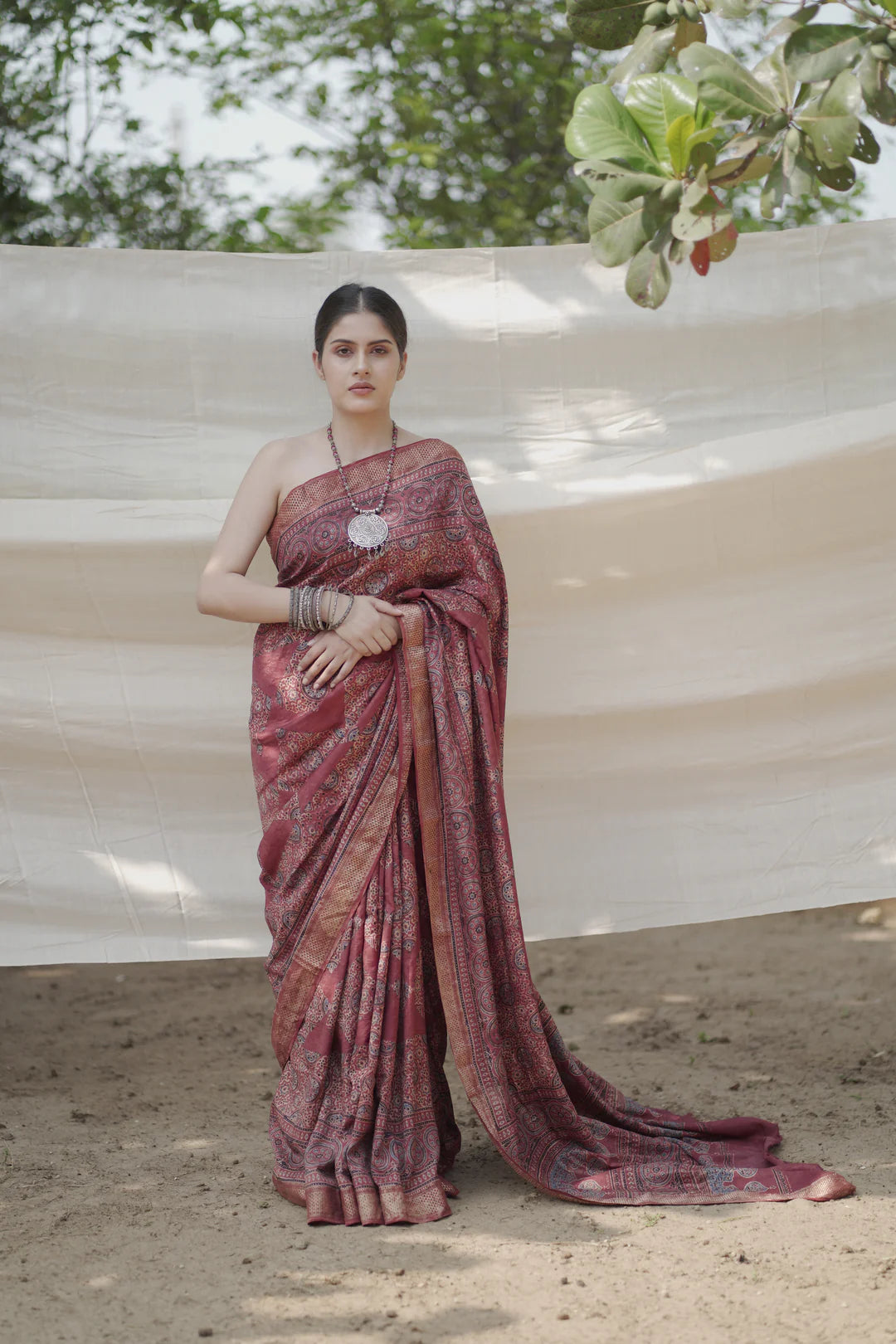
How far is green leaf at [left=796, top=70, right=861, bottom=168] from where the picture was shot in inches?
67.5

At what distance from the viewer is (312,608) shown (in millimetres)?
2896

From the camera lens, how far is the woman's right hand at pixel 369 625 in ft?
9.43

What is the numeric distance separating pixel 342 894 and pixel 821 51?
186cm

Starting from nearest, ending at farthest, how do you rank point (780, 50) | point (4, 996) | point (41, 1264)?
point (780, 50)
point (41, 1264)
point (4, 996)

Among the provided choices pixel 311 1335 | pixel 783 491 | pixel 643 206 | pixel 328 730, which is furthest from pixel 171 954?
pixel 643 206

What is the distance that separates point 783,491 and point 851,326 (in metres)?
0.51

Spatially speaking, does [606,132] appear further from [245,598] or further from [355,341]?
[245,598]

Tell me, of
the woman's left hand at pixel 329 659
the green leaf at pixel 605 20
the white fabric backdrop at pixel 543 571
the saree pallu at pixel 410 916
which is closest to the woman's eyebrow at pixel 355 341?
the saree pallu at pixel 410 916

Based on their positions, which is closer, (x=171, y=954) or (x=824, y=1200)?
(x=824, y=1200)

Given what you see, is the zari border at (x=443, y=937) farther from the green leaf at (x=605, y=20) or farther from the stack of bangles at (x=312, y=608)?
the green leaf at (x=605, y=20)

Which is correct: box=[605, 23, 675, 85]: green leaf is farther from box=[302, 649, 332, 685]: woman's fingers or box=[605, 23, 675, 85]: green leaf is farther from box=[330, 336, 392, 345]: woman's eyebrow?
box=[302, 649, 332, 685]: woman's fingers

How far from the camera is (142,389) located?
3.49 m

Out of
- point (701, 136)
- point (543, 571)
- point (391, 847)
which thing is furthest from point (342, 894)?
point (701, 136)

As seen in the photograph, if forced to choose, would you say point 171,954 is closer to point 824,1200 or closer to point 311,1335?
point 311,1335
